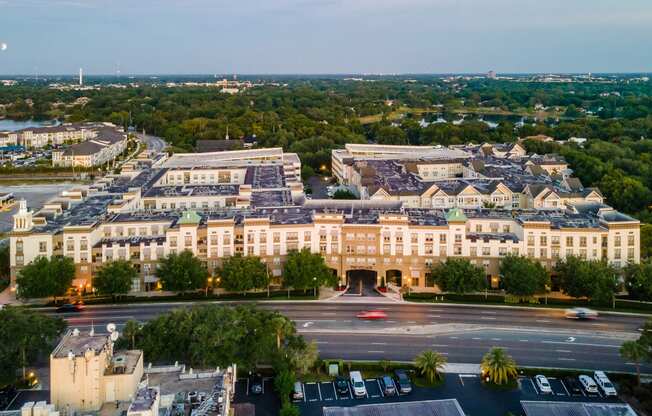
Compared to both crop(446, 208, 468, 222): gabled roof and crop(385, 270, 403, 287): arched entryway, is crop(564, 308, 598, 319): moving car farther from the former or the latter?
crop(385, 270, 403, 287): arched entryway

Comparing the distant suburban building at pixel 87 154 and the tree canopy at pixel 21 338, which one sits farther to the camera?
the distant suburban building at pixel 87 154

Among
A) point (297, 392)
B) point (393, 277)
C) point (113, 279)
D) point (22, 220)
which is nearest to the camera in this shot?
point (297, 392)

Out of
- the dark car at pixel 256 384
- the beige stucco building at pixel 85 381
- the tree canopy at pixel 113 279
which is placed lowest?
the dark car at pixel 256 384

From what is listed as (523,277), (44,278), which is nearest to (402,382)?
(523,277)

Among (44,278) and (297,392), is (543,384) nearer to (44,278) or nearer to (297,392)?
(297,392)

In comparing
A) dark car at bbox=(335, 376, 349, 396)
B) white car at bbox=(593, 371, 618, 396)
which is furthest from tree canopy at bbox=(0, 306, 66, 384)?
white car at bbox=(593, 371, 618, 396)

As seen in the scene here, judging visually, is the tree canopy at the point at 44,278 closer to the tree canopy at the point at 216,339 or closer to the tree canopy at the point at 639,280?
the tree canopy at the point at 216,339

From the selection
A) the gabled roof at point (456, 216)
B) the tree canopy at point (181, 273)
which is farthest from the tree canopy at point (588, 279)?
the tree canopy at point (181, 273)
